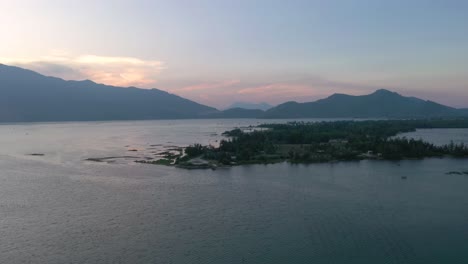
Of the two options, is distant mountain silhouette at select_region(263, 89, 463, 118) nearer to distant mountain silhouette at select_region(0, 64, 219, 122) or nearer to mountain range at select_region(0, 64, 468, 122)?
mountain range at select_region(0, 64, 468, 122)

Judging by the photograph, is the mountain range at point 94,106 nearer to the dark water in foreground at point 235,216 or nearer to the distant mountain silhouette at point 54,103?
the distant mountain silhouette at point 54,103

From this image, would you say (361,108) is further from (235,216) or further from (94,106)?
(235,216)

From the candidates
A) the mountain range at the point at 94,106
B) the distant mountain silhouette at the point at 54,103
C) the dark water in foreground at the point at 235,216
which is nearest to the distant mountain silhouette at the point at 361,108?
the mountain range at the point at 94,106

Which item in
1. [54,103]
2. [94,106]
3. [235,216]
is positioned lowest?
[235,216]

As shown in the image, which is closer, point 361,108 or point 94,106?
point 94,106

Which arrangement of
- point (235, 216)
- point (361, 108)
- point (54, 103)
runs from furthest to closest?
point (361, 108), point (54, 103), point (235, 216)

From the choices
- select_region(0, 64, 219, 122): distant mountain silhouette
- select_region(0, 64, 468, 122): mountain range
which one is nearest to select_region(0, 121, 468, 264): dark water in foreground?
select_region(0, 64, 219, 122): distant mountain silhouette

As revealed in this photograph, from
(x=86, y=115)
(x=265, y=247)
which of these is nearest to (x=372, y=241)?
(x=265, y=247)

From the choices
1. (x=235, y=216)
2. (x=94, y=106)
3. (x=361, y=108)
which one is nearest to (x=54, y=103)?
(x=94, y=106)
